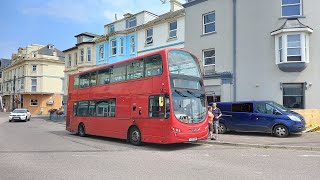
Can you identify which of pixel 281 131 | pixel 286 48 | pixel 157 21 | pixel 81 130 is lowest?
pixel 81 130

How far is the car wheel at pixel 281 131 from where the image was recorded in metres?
14.9

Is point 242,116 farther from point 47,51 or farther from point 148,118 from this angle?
point 47,51

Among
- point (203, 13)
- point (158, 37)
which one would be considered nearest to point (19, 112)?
point (158, 37)

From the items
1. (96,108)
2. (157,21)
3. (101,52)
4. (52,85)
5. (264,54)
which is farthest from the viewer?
(52,85)

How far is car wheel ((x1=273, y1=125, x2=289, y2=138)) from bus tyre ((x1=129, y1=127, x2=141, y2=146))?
6.90m

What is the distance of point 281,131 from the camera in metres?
15.0

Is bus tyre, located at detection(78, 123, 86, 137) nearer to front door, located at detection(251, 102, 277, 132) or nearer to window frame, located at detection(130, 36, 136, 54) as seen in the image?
front door, located at detection(251, 102, 277, 132)

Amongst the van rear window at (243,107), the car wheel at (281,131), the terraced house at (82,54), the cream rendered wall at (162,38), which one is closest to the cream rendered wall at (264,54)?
the van rear window at (243,107)

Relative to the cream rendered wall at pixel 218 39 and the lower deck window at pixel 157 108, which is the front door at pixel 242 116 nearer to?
the cream rendered wall at pixel 218 39

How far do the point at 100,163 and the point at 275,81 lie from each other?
1366cm

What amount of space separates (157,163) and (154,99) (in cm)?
374

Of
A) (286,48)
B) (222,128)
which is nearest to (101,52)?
(222,128)

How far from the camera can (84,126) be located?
1783 cm

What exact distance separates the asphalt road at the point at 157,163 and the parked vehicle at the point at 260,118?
3.82 metres
